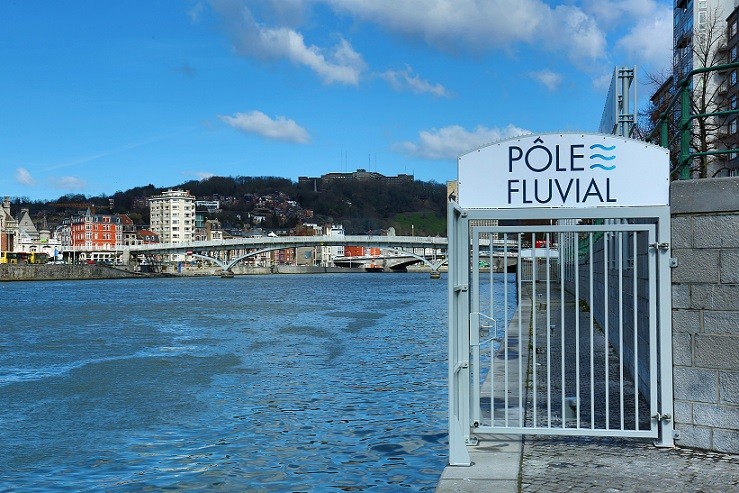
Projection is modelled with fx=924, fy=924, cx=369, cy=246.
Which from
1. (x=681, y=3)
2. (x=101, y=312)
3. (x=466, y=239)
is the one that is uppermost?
(x=681, y=3)

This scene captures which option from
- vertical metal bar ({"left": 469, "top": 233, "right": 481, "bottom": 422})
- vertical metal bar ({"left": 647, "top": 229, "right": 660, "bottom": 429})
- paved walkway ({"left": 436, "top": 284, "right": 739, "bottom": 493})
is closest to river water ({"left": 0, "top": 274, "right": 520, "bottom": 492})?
vertical metal bar ({"left": 469, "top": 233, "right": 481, "bottom": 422})

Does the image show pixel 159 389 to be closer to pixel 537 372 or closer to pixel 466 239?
pixel 537 372

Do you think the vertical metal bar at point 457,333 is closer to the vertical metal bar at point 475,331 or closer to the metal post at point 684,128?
the vertical metal bar at point 475,331

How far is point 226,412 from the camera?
43.4 feet

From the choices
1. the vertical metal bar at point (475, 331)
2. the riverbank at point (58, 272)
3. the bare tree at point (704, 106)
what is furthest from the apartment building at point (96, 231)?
the vertical metal bar at point (475, 331)

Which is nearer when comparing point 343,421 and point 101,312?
point 343,421

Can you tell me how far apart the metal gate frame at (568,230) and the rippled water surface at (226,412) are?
1.52 metres

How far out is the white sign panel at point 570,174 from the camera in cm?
730

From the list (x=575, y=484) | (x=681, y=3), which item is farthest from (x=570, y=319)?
(x=681, y=3)

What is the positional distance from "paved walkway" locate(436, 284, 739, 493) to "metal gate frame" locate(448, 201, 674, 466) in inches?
6.3

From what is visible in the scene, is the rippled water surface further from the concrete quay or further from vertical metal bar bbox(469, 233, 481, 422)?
the concrete quay

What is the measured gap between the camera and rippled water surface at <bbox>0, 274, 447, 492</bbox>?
9211mm

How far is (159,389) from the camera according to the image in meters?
16.2

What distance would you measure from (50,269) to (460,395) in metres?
125
